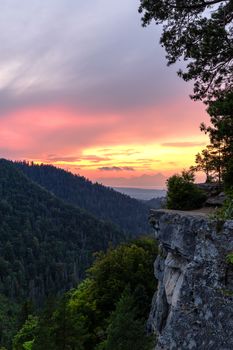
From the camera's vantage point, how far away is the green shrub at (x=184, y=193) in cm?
2162

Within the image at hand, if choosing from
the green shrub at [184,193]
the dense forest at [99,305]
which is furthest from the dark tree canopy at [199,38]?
the dense forest at [99,305]

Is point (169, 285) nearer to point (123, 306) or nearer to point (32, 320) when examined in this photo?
point (123, 306)

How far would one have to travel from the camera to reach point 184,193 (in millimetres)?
21953

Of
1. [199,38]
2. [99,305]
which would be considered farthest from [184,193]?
[99,305]

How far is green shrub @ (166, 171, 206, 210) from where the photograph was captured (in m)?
21.6

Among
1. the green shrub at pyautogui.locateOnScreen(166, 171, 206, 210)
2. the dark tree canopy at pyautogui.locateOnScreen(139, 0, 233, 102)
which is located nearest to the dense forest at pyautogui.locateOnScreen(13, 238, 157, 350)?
the green shrub at pyautogui.locateOnScreen(166, 171, 206, 210)

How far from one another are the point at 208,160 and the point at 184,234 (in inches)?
266

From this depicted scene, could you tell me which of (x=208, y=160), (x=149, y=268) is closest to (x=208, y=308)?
(x=208, y=160)

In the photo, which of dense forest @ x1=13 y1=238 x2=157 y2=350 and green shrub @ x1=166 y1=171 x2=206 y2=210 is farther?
dense forest @ x1=13 y1=238 x2=157 y2=350

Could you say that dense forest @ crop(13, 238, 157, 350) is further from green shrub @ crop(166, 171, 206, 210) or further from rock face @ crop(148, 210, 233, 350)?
rock face @ crop(148, 210, 233, 350)

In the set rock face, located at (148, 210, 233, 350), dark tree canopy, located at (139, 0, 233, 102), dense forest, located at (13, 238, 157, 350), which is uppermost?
dark tree canopy, located at (139, 0, 233, 102)

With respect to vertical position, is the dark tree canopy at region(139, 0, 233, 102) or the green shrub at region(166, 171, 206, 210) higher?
the dark tree canopy at region(139, 0, 233, 102)

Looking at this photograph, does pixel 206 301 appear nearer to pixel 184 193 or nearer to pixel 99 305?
pixel 184 193

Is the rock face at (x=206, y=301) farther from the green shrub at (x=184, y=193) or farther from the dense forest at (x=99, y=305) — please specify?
the dense forest at (x=99, y=305)
